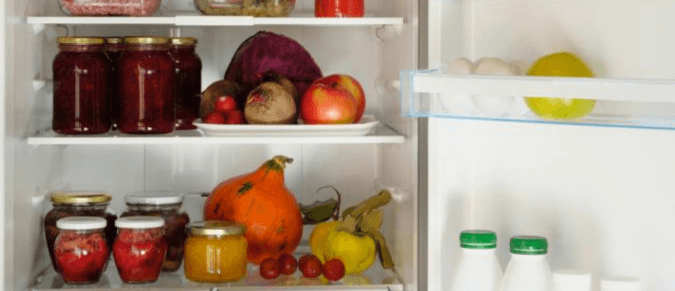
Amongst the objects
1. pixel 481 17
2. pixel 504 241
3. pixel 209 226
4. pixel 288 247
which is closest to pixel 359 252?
pixel 288 247

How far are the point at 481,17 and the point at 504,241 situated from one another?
1.16 ft

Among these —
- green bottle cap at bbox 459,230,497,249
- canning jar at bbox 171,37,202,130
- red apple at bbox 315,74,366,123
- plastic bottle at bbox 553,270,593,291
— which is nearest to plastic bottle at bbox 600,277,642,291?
plastic bottle at bbox 553,270,593,291

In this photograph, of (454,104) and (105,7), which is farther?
(105,7)

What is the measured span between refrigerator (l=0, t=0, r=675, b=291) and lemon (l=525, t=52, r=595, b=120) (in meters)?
0.02

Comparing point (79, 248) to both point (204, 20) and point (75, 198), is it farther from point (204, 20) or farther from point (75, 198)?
point (204, 20)

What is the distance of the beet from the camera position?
2383mm

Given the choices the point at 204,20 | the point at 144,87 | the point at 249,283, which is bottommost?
the point at 249,283

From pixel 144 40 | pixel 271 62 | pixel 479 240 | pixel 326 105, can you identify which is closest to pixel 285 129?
pixel 326 105

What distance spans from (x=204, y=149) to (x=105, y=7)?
519 mm

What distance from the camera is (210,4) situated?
2.26m

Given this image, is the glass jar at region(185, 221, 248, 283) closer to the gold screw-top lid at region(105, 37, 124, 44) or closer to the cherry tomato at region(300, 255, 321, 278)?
the cherry tomato at region(300, 255, 321, 278)

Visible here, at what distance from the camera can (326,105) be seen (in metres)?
2.23

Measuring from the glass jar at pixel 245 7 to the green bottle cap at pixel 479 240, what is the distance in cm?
72

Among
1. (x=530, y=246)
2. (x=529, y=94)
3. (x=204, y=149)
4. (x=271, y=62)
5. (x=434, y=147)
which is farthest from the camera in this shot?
(x=204, y=149)
